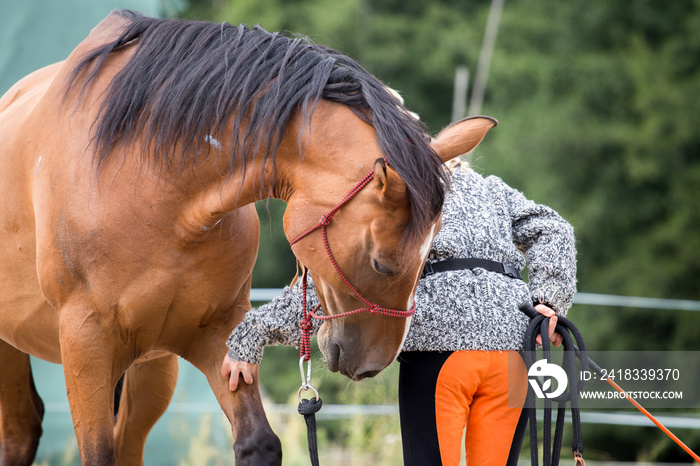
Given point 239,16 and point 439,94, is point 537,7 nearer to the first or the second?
point 439,94

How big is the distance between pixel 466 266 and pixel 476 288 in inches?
3.3

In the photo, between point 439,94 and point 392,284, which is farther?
point 439,94

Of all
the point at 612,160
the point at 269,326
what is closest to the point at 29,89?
the point at 269,326

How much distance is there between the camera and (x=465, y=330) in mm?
2230

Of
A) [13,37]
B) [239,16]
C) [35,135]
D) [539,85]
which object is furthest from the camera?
[239,16]

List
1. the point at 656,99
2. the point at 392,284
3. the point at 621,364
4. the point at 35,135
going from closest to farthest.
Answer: the point at 392,284 → the point at 35,135 → the point at 621,364 → the point at 656,99

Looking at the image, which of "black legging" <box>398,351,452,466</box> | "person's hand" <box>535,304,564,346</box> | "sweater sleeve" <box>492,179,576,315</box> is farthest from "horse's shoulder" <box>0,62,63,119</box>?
"person's hand" <box>535,304,564,346</box>

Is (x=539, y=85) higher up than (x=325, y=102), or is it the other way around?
A: (x=539, y=85)

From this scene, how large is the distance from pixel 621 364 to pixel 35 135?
2.59 metres

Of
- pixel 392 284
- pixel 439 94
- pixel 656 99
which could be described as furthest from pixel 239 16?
pixel 392 284

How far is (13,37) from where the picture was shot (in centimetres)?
463

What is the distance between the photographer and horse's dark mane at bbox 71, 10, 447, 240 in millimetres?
1987

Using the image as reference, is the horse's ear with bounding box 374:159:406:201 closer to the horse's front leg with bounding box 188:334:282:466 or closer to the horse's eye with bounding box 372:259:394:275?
the horse's eye with bounding box 372:259:394:275

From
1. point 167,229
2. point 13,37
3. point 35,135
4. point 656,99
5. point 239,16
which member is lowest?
point 167,229
